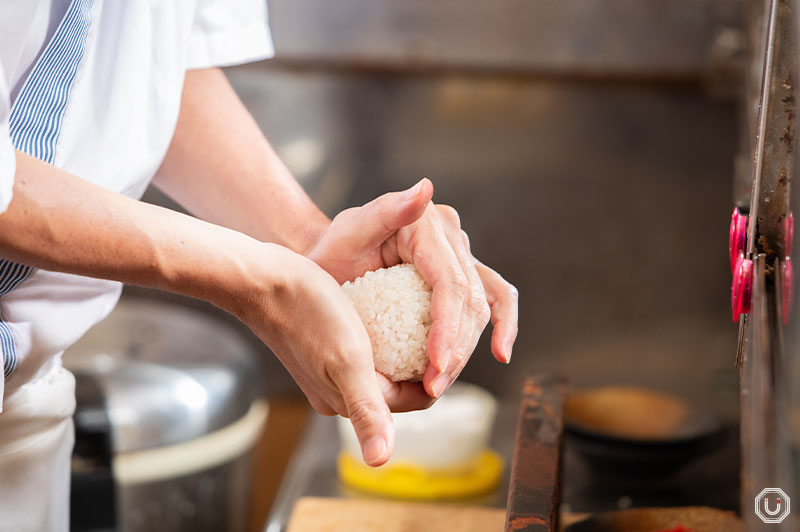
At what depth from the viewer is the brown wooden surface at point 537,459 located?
95 cm

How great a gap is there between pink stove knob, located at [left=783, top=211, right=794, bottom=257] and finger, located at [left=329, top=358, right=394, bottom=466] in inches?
15.7

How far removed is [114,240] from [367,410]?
0.93 feet

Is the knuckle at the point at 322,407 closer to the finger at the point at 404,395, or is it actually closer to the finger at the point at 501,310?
the finger at the point at 404,395

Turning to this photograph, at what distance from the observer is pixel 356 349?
873 mm

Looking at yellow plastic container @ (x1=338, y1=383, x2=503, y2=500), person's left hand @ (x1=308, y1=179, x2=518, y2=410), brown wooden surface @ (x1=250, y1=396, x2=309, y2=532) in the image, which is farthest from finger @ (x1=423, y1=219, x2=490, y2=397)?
brown wooden surface @ (x1=250, y1=396, x2=309, y2=532)

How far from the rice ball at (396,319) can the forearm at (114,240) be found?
0.16m

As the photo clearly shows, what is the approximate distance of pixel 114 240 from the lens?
79cm

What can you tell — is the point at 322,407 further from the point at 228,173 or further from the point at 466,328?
the point at 228,173

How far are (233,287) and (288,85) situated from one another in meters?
2.15

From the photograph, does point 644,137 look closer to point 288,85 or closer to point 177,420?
point 288,85

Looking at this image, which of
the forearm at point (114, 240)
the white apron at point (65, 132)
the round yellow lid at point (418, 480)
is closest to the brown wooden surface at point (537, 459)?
the round yellow lid at point (418, 480)

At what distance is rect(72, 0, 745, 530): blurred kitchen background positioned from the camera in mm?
2725

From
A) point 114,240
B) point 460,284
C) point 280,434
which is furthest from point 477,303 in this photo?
point 280,434

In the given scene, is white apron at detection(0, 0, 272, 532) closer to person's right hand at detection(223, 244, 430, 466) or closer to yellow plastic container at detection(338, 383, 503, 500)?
person's right hand at detection(223, 244, 430, 466)
